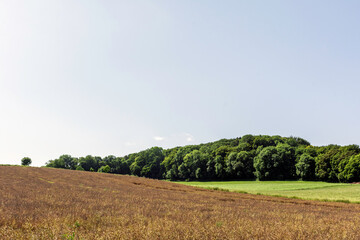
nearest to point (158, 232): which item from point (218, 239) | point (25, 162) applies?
point (218, 239)

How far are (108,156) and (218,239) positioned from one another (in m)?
150

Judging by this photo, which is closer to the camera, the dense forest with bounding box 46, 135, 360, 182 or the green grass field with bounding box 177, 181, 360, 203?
the green grass field with bounding box 177, 181, 360, 203

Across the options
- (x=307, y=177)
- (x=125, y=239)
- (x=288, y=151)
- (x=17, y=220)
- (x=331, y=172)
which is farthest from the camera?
(x=288, y=151)

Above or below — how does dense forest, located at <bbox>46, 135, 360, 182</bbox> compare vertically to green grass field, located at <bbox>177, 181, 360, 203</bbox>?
above

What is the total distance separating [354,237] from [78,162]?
5618 inches

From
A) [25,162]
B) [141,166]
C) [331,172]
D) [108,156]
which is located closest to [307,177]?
[331,172]

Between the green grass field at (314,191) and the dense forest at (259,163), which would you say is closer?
the green grass field at (314,191)

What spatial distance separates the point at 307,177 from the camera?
71.2m

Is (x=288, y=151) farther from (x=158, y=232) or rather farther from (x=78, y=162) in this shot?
(x=78, y=162)

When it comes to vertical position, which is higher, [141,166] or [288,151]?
[288,151]

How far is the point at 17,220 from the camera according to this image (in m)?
6.11

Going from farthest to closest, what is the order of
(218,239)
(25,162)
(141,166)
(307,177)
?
(141,166)
(25,162)
(307,177)
(218,239)

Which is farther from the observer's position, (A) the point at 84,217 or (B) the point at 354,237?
(A) the point at 84,217

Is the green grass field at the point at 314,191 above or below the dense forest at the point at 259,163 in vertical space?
below
